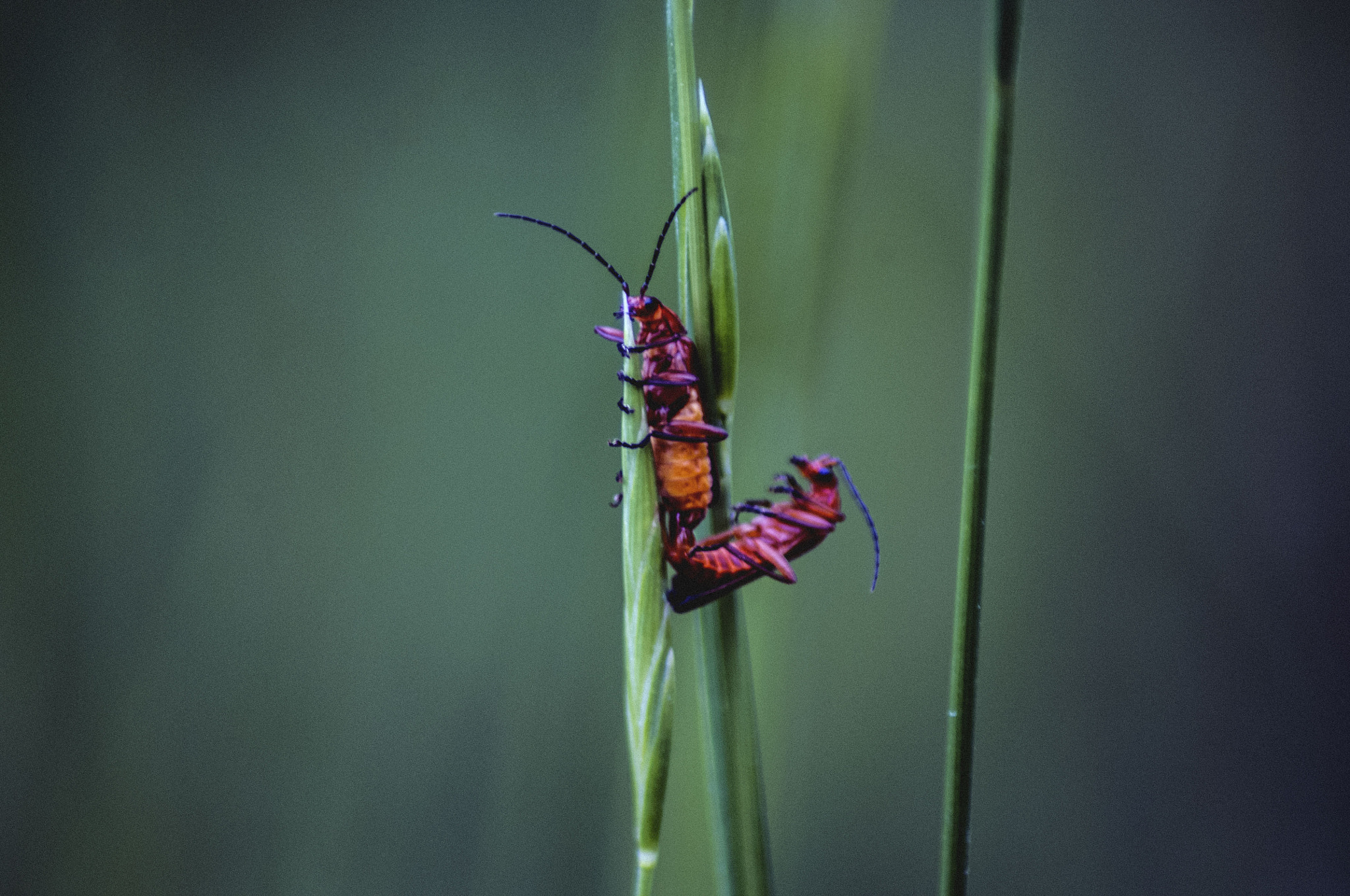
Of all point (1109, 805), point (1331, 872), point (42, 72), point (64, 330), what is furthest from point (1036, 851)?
point (42, 72)

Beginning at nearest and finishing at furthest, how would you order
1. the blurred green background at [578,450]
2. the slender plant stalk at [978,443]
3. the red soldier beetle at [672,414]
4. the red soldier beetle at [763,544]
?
the slender plant stalk at [978,443] → the red soldier beetle at [763,544] → the red soldier beetle at [672,414] → the blurred green background at [578,450]

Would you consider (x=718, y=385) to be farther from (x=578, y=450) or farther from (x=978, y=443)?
(x=578, y=450)

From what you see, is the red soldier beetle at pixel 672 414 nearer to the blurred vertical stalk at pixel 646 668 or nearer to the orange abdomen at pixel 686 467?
the orange abdomen at pixel 686 467

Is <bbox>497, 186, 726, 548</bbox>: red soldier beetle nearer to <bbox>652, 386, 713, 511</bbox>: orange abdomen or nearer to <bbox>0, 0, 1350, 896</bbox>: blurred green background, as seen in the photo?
<bbox>652, 386, 713, 511</bbox>: orange abdomen

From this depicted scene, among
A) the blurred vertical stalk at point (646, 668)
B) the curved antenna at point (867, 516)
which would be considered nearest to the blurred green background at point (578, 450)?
the curved antenna at point (867, 516)

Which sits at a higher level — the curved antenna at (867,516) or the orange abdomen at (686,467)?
the orange abdomen at (686,467)
